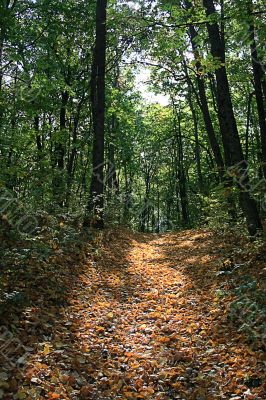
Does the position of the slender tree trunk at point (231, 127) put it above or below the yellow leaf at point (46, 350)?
above

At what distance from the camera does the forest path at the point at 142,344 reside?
4508 mm

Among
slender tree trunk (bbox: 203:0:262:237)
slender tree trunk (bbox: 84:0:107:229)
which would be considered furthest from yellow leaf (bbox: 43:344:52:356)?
slender tree trunk (bbox: 84:0:107:229)

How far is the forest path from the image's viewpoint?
4508mm

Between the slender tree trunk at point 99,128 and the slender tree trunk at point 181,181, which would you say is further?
the slender tree trunk at point 181,181

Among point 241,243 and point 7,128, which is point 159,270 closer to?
point 241,243

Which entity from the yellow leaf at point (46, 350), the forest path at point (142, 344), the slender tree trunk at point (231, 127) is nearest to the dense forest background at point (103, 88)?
the slender tree trunk at point (231, 127)

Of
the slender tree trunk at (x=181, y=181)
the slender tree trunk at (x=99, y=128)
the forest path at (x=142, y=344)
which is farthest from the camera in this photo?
the slender tree trunk at (x=181, y=181)

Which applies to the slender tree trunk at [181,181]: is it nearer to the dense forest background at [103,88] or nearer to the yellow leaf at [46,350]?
the dense forest background at [103,88]

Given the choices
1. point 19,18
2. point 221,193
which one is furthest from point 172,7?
point 19,18

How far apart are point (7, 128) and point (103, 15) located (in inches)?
209

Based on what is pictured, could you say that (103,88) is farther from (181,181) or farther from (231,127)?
(181,181)

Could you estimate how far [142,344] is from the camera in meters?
5.87

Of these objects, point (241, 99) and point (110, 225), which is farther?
point (241, 99)

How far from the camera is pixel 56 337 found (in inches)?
219
